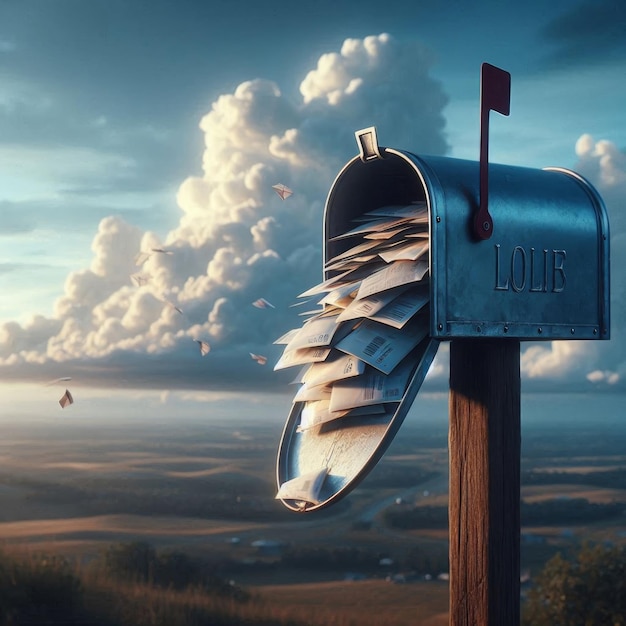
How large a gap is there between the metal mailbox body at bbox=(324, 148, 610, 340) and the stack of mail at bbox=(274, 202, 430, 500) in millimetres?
90

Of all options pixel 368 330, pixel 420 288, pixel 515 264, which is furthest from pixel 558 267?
pixel 368 330

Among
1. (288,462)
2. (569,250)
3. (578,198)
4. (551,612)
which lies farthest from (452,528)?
(551,612)

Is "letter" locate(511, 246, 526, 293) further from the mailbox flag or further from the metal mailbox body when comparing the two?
the mailbox flag

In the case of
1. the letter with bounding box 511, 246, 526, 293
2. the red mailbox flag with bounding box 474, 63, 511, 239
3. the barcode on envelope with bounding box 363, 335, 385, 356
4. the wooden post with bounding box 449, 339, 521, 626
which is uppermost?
the red mailbox flag with bounding box 474, 63, 511, 239

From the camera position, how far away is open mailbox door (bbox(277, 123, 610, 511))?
76.7 inches

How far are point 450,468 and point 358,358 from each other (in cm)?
52

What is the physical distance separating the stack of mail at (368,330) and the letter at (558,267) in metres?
0.35

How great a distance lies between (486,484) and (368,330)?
540 millimetres

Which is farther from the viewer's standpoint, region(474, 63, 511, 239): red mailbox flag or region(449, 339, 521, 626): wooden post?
region(449, 339, 521, 626): wooden post

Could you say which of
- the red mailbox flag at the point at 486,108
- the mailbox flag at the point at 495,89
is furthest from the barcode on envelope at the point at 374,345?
the mailbox flag at the point at 495,89

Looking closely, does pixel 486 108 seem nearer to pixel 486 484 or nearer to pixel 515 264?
pixel 515 264

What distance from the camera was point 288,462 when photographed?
7.40 feet

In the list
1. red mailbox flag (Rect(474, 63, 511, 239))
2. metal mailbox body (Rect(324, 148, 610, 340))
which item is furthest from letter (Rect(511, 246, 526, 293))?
red mailbox flag (Rect(474, 63, 511, 239))

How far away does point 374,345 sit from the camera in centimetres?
199
